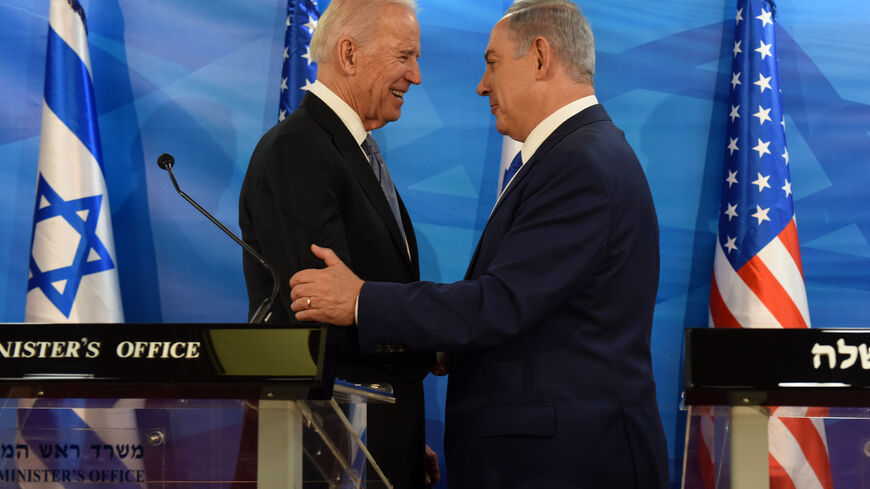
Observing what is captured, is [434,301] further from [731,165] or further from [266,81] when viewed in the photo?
[266,81]

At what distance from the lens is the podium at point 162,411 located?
1195 millimetres

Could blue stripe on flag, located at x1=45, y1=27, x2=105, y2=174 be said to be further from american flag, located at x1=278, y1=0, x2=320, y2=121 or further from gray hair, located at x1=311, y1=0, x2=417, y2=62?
gray hair, located at x1=311, y1=0, x2=417, y2=62

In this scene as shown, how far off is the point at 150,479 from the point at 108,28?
2.91m

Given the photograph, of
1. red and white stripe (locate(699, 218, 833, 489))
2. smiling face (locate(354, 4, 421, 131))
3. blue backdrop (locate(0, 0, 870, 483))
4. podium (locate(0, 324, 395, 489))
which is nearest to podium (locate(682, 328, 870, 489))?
podium (locate(0, 324, 395, 489))

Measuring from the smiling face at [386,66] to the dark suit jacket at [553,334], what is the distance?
25.3 inches

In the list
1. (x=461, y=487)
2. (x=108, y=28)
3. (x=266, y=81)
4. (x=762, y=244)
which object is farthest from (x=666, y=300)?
(x=108, y=28)

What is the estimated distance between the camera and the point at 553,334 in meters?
1.61

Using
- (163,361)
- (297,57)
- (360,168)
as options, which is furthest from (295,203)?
(297,57)

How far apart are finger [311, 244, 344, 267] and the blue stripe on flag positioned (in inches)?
76.6

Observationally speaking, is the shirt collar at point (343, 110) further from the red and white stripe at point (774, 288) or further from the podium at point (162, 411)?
the red and white stripe at point (774, 288)

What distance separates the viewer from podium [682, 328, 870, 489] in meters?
1.16

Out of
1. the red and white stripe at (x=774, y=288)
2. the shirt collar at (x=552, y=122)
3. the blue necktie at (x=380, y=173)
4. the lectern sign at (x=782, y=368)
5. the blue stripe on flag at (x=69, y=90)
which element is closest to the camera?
the lectern sign at (x=782, y=368)

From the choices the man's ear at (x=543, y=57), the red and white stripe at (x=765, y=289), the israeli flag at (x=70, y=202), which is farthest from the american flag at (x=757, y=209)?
the israeli flag at (x=70, y=202)

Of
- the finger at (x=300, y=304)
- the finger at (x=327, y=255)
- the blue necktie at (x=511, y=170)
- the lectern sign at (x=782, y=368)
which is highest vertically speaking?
the blue necktie at (x=511, y=170)
